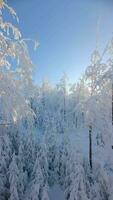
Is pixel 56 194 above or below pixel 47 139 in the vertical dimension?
below

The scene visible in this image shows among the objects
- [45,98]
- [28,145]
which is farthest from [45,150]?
[45,98]

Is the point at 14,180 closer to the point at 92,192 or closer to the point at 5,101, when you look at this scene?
the point at 92,192

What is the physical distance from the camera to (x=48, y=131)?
28.8 meters

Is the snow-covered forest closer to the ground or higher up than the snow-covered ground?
higher up

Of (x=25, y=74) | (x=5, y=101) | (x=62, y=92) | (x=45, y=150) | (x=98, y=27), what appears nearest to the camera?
(x=5, y=101)

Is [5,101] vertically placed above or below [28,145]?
above

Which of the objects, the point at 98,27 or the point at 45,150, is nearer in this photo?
the point at 98,27

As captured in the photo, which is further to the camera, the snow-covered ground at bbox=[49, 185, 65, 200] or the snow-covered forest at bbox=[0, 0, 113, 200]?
the snow-covered ground at bbox=[49, 185, 65, 200]

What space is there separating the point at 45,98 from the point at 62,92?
15.9m

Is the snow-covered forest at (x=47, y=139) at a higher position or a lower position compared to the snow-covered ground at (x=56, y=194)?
higher

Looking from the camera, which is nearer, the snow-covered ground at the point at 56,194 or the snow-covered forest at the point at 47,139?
the snow-covered forest at the point at 47,139

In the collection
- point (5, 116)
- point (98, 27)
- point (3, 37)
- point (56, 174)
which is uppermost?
point (98, 27)

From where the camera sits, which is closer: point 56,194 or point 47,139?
point 56,194

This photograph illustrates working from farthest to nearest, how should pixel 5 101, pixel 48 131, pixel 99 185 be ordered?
1. pixel 48 131
2. pixel 99 185
3. pixel 5 101
